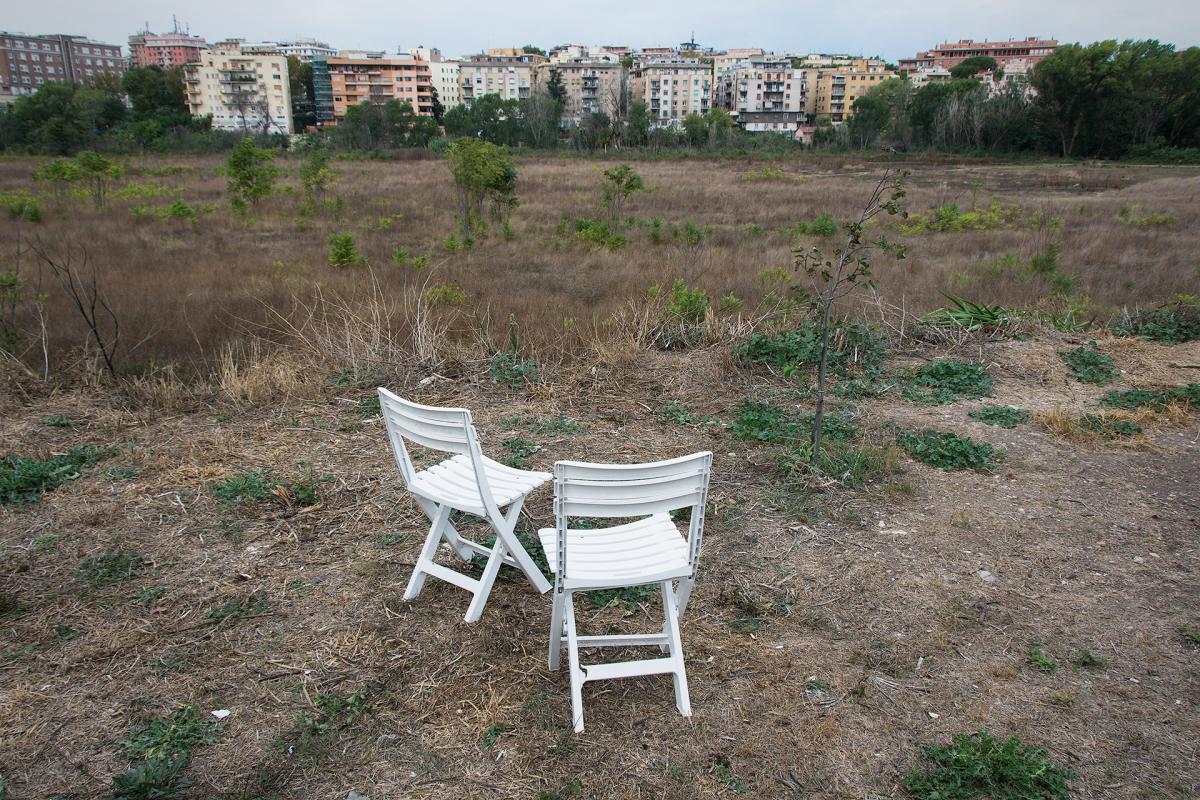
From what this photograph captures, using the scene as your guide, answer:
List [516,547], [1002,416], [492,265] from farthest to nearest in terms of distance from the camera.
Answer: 1. [492,265]
2. [1002,416]
3. [516,547]

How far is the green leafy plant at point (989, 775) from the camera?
2.37m

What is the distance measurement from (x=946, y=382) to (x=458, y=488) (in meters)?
4.77

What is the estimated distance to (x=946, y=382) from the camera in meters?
6.41

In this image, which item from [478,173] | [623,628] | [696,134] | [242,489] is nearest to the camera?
[623,628]

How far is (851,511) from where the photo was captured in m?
4.23

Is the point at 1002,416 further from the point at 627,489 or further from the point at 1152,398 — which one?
the point at 627,489

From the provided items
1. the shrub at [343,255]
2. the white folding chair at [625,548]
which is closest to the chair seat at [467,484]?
the white folding chair at [625,548]

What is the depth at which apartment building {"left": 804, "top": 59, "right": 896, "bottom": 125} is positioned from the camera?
112m

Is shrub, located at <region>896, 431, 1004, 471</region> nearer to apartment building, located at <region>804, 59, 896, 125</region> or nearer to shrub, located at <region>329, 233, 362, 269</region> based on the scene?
shrub, located at <region>329, 233, 362, 269</region>

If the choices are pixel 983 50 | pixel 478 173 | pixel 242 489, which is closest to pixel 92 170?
pixel 478 173

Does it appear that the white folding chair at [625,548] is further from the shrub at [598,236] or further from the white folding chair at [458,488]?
the shrub at [598,236]

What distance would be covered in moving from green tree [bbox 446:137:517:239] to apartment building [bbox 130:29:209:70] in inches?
6686

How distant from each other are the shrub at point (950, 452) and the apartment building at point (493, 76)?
120319mm

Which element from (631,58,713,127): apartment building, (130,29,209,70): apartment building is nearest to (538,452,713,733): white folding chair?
(631,58,713,127): apartment building
